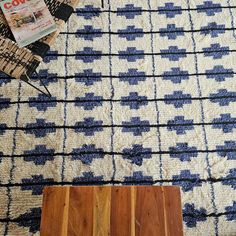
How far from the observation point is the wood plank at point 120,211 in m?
0.98

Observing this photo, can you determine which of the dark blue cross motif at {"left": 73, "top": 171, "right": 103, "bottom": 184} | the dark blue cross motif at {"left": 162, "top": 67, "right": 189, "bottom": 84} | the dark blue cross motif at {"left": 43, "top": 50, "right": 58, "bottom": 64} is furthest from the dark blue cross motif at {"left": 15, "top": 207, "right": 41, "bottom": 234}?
the dark blue cross motif at {"left": 162, "top": 67, "right": 189, "bottom": 84}

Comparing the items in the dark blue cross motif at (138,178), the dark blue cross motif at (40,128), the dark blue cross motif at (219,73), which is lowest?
the dark blue cross motif at (138,178)

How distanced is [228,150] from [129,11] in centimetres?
75

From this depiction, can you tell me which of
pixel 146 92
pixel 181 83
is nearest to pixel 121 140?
pixel 146 92

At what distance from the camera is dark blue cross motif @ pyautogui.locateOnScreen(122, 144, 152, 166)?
4.43 ft

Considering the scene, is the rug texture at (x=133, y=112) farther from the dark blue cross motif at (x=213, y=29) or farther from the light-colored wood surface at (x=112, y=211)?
the light-colored wood surface at (x=112, y=211)

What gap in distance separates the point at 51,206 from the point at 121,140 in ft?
1.50

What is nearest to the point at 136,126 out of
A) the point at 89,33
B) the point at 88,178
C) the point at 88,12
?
the point at 88,178

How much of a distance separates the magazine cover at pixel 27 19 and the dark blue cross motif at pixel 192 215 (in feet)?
2.63

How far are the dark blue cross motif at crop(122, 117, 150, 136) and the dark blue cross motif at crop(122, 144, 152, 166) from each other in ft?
0.19

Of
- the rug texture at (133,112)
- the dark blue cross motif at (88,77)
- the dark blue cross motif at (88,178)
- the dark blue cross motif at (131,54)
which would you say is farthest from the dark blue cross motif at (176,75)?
the dark blue cross motif at (88,178)

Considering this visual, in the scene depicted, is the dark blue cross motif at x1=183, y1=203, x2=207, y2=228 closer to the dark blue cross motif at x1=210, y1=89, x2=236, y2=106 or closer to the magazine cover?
the dark blue cross motif at x1=210, y1=89, x2=236, y2=106

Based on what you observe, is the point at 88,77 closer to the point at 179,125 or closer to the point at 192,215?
the point at 179,125

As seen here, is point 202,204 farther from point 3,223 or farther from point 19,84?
point 19,84
